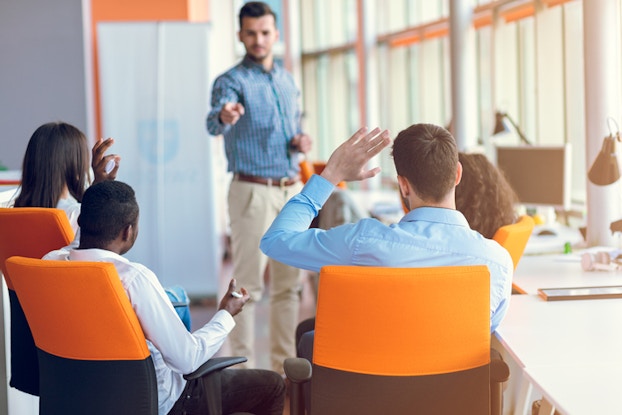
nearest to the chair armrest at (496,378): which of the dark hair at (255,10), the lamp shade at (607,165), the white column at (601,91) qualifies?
the lamp shade at (607,165)

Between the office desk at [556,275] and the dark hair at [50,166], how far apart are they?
1.73 metres

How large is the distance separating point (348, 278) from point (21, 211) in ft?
4.43

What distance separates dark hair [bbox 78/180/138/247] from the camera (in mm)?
2453

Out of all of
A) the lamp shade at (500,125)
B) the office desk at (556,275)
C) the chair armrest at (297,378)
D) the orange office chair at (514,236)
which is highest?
the lamp shade at (500,125)

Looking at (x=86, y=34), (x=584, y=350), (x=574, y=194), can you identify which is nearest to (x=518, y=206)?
(x=574, y=194)

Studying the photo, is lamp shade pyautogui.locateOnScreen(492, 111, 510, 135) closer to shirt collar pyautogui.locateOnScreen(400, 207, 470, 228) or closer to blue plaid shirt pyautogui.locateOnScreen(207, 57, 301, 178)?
blue plaid shirt pyautogui.locateOnScreen(207, 57, 301, 178)

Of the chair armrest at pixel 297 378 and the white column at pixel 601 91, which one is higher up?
the white column at pixel 601 91

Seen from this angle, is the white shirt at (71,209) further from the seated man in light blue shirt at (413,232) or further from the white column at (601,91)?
the white column at (601,91)

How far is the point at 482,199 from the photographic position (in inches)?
124

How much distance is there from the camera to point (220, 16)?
452 inches

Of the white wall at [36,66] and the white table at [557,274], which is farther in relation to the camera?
the white wall at [36,66]

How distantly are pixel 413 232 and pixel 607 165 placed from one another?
5.40 ft

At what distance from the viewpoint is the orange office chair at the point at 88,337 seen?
2150 mm

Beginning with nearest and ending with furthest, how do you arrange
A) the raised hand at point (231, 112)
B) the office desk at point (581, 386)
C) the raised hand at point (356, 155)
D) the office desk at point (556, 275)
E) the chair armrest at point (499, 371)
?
the office desk at point (581, 386), the chair armrest at point (499, 371), the raised hand at point (356, 155), the office desk at point (556, 275), the raised hand at point (231, 112)
